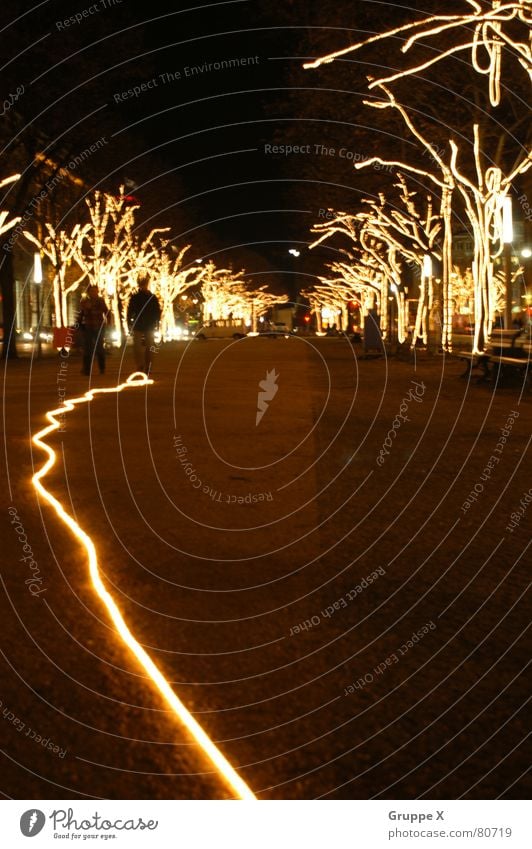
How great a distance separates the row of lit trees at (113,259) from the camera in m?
48.3

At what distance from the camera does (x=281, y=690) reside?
4.72m

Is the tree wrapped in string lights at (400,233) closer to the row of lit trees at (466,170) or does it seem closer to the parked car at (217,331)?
the row of lit trees at (466,170)

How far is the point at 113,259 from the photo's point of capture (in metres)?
56.5

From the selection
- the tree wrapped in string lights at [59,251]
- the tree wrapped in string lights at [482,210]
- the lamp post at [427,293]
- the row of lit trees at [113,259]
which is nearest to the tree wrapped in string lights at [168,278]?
the row of lit trees at [113,259]

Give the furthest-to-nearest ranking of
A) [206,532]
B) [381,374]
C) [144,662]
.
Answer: [381,374] → [206,532] → [144,662]

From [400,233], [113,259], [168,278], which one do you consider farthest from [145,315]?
Result: [168,278]

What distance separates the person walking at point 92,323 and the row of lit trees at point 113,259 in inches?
76.5

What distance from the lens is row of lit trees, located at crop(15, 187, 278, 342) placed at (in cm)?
4828

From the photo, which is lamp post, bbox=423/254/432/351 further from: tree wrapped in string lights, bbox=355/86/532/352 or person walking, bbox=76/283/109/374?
person walking, bbox=76/283/109/374

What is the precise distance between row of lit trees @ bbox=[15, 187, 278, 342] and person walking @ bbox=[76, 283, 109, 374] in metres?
1.94

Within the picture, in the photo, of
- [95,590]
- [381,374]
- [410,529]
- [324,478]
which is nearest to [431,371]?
[381,374]

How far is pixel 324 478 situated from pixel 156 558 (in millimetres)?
3563

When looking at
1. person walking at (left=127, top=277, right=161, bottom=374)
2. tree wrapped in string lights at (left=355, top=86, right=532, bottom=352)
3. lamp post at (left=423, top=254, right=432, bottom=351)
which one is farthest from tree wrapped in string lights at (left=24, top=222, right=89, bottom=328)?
person walking at (left=127, top=277, right=161, bottom=374)

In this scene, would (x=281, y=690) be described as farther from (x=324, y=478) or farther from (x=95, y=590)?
(x=324, y=478)
